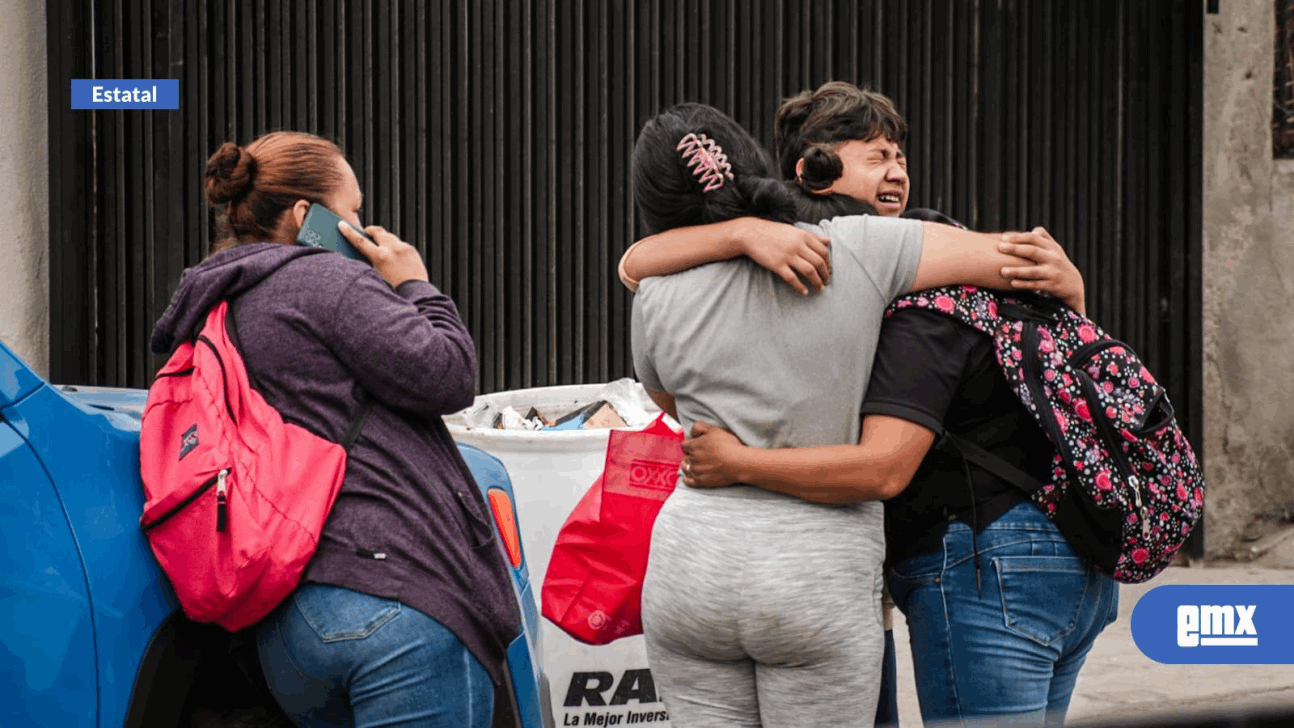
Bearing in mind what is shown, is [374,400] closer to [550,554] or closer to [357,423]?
[357,423]

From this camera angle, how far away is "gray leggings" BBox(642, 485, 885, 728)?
7.68ft

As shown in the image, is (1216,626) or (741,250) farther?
(1216,626)

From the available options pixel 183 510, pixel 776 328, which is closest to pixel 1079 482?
pixel 776 328

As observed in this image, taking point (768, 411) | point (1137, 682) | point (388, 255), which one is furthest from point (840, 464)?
point (1137, 682)

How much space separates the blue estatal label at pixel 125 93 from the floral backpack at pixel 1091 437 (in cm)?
437

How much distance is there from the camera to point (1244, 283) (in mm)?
7457

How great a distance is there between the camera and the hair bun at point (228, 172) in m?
2.52

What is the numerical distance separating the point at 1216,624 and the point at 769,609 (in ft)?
14.5

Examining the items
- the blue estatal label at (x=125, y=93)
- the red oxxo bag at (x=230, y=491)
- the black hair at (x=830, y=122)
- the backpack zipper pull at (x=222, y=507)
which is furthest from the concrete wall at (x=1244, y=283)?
the backpack zipper pull at (x=222, y=507)

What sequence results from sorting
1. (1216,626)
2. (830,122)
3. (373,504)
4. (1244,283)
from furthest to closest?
(1244,283)
(1216,626)
(830,122)
(373,504)

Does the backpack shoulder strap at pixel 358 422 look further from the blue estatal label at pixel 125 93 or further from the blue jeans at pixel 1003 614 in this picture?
the blue estatal label at pixel 125 93

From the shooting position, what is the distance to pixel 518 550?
3.12m

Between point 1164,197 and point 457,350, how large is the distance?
582cm

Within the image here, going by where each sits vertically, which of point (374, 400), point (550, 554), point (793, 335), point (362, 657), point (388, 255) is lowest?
point (550, 554)
